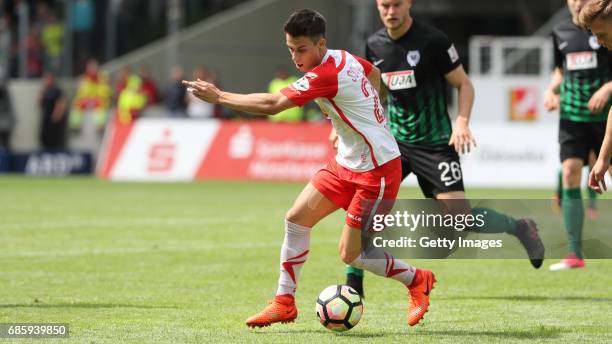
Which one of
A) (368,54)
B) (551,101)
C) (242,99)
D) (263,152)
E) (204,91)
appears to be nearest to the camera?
(204,91)

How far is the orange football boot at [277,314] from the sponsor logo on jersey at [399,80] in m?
2.37

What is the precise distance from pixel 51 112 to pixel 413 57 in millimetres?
20425

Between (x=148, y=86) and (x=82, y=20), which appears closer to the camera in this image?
(x=148, y=86)

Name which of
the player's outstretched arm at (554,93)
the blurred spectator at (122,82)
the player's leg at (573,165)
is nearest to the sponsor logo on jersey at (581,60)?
the player's outstretched arm at (554,93)

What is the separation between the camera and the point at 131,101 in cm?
2772

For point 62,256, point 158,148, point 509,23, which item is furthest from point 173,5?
point 62,256

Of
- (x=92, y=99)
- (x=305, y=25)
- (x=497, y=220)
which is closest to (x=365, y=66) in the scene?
(x=305, y=25)

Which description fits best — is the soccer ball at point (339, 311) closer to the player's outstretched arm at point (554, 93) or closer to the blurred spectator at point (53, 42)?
the player's outstretched arm at point (554, 93)

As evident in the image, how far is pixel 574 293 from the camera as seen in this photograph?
940cm

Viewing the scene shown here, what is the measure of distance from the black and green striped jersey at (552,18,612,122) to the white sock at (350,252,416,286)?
3.39m

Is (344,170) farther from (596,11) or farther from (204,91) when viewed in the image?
(596,11)

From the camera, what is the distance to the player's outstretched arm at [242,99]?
23.2 ft

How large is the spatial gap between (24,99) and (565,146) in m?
20.7

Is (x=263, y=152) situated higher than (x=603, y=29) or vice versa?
(x=603, y=29)
